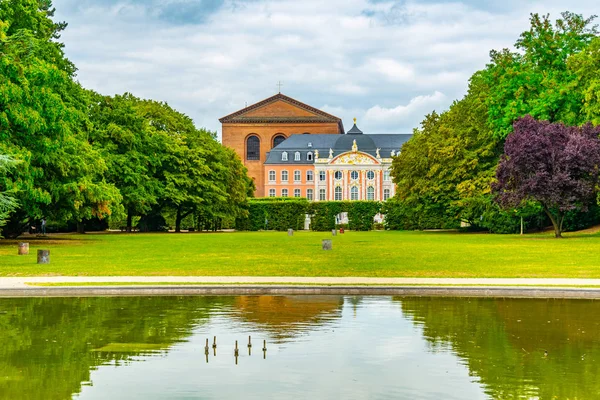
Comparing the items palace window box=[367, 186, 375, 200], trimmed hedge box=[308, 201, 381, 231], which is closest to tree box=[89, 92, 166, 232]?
trimmed hedge box=[308, 201, 381, 231]

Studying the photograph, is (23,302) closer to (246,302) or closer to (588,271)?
(246,302)

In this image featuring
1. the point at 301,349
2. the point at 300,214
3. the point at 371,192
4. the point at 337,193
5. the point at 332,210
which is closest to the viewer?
the point at 301,349

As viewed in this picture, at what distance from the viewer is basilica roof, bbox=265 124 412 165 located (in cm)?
13412

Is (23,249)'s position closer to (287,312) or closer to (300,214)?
(287,312)

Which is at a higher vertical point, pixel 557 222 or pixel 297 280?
pixel 557 222

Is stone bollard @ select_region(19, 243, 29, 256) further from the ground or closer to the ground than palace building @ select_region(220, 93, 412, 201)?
closer to the ground

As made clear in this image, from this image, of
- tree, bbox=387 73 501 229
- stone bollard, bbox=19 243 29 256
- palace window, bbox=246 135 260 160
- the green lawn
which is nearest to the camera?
the green lawn

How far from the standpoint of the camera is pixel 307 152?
134375 millimetres

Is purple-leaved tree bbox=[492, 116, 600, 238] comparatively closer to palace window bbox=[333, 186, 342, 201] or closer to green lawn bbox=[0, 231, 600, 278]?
green lawn bbox=[0, 231, 600, 278]

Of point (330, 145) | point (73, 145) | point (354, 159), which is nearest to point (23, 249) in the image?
point (73, 145)

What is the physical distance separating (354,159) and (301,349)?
4614 inches

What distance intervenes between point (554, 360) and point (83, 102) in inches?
1821

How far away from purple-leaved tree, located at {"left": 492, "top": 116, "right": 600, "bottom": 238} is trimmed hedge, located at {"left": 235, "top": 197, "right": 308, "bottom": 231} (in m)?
47.7

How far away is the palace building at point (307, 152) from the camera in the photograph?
422 feet
